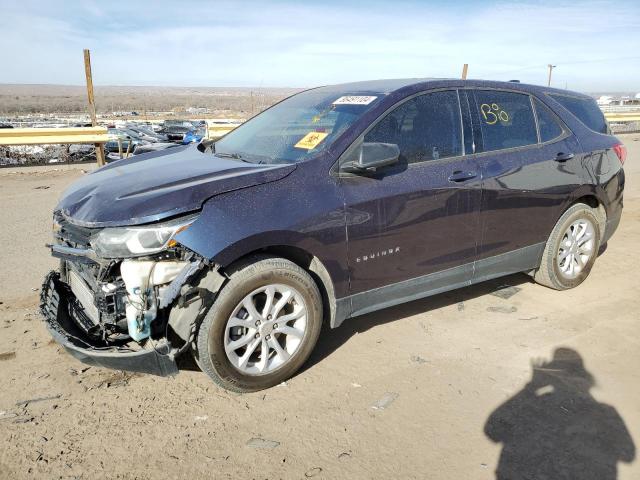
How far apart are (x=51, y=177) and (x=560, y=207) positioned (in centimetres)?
1038

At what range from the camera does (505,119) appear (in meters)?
4.20

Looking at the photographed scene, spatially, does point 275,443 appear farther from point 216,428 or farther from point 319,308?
point 319,308

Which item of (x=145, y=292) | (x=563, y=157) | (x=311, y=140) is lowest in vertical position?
(x=145, y=292)

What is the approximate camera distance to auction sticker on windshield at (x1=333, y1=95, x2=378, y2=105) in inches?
144

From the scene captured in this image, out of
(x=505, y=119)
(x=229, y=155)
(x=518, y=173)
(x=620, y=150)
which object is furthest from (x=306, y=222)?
(x=620, y=150)

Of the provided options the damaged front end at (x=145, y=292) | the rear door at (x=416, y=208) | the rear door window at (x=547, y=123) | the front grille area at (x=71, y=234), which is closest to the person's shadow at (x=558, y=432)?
the rear door at (x=416, y=208)

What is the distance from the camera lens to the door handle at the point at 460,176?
3732mm

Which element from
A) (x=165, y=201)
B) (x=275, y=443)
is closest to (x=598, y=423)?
(x=275, y=443)

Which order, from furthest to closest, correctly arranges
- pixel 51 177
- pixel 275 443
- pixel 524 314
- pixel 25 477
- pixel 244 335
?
pixel 51 177, pixel 524 314, pixel 244 335, pixel 275 443, pixel 25 477

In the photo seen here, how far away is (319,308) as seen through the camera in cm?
332

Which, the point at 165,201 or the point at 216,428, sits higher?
the point at 165,201

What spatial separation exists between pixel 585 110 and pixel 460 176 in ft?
6.80

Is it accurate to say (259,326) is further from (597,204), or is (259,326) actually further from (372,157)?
(597,204)

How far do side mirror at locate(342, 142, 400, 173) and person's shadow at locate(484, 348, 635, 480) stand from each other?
5.44 feet
